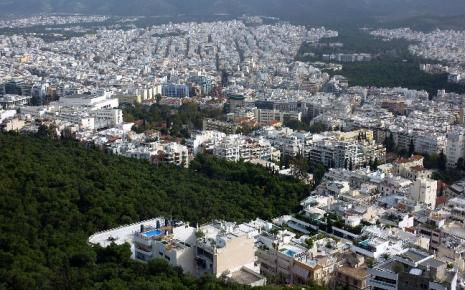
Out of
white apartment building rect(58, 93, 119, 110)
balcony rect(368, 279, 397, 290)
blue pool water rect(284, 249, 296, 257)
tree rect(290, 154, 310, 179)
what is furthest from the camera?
white apartment building rect(58, 93, 119, 110)

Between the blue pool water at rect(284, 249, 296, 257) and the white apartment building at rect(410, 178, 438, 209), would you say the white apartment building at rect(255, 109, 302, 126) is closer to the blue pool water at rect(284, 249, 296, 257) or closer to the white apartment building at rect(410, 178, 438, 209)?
the white apartment building at rect(410, 178, 438, 209)

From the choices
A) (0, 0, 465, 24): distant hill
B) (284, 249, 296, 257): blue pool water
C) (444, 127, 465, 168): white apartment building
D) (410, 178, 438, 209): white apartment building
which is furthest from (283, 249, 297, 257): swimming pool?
(0, 0, 465, 24): distant hill

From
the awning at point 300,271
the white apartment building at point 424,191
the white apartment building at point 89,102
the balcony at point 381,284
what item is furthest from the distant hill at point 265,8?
the balcony at point 381,284

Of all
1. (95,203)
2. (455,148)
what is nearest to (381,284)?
(95,203)

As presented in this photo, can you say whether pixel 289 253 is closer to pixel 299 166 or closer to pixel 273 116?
pixel 299 166

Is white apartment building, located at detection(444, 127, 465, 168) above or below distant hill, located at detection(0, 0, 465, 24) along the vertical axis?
below

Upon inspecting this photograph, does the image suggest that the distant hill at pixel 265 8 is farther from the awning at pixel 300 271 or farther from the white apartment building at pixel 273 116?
the awning at pixel 300 271

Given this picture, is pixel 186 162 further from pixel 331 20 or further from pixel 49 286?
pixel 331 20
